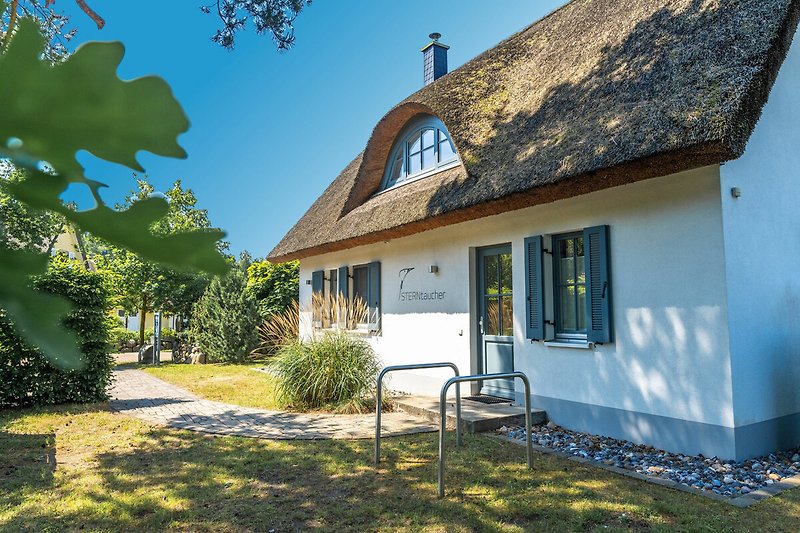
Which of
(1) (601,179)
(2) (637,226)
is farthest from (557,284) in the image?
(1) (601,179)

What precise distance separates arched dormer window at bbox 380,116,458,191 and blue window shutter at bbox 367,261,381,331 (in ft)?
5.61

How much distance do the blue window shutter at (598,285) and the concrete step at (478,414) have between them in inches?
52.5

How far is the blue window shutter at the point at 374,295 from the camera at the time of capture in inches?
415

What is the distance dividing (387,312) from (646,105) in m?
→ 5.99

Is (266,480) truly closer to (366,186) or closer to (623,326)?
(623,326)

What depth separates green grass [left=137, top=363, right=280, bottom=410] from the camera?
30.1ft

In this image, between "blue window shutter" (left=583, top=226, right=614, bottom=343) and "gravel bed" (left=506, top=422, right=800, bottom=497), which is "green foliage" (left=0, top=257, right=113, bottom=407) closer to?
"gravel bed" (left=506, top=422, right=800, bottom=497)

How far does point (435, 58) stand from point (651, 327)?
8.86 m

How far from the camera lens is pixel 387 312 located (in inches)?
405

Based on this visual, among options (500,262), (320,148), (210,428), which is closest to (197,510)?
(210,428)

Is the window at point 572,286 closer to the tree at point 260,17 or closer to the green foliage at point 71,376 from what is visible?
the tree at point 260,17

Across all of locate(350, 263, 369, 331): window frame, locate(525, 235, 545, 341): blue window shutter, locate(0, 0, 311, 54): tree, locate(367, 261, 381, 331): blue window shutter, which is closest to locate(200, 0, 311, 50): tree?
locate(0, 0, 311, 54): tree

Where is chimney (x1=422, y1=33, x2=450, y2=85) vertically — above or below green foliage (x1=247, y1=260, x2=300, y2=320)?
above

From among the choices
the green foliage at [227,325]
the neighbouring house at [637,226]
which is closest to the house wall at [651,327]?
the neighbouring house at [637,226]
